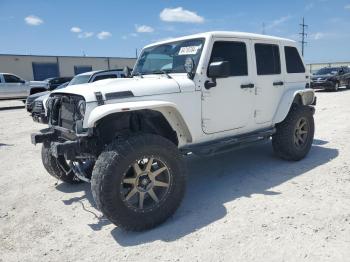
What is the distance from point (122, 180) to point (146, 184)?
1.09ft

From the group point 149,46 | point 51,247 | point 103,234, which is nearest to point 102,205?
point 103,234

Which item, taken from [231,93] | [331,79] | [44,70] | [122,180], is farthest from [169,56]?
[44,70]

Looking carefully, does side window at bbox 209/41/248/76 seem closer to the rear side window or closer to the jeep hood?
the jeep hood

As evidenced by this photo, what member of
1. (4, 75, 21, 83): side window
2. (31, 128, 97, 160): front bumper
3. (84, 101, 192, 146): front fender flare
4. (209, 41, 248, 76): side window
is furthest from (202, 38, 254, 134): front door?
(4, 75, 21, 83): side window

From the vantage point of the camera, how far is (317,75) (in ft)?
68.0

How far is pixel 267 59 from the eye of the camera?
516 centimetres

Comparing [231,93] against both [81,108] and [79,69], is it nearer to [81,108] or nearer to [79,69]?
A: [81,108]

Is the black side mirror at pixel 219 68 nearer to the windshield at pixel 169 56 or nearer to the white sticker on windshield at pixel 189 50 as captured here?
the windshield at pixel 169 56

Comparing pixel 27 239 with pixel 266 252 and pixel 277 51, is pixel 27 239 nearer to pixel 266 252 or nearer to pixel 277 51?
pixel 266 252

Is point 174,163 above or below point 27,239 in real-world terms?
above

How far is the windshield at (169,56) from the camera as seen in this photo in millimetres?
4309

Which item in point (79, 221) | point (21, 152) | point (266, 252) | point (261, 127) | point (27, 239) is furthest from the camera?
point (21, 152)

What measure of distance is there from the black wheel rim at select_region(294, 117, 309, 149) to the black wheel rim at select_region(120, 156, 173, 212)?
113 inches

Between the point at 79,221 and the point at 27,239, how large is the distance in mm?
585
